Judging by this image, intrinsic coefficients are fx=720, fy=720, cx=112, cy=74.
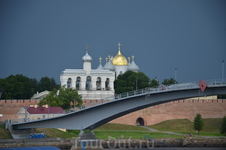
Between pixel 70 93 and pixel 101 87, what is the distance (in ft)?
43.2

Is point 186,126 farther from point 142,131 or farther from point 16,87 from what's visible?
point 16,87

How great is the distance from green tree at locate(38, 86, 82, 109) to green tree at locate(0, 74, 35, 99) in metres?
10.1

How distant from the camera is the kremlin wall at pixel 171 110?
7769cm

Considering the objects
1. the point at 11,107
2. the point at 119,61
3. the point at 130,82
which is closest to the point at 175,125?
the point at 11,107

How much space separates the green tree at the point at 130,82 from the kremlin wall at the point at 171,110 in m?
13.5

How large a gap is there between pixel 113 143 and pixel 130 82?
131 ft

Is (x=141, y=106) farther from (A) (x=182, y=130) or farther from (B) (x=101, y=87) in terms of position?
(B) (x=101, y=87)

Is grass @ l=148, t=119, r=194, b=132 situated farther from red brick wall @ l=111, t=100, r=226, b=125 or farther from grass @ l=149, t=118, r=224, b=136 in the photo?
red brick wall @ l=111, t=100, r=226, b=125

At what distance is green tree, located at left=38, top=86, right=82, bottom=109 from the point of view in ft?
237

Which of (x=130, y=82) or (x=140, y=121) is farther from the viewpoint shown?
(x=130, y=82)

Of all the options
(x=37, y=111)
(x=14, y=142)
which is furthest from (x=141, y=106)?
(x=37, y=111)

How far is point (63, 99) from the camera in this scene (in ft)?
243

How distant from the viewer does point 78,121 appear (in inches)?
1951

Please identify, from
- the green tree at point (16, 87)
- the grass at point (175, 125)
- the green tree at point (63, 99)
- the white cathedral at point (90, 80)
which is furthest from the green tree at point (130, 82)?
the grass at point (175, 125)
